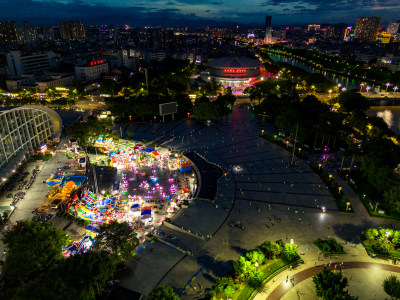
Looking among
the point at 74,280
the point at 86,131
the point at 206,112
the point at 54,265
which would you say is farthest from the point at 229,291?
the point at 206,112

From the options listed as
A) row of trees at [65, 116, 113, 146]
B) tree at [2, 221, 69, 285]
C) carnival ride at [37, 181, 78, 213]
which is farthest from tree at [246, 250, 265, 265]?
row of trees at [65, 116, 113, 146]

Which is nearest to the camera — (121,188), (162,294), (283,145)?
(162,294)

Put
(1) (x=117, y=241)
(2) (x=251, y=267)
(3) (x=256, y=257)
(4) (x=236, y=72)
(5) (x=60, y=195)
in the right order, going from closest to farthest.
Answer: (2) (x=251, y=267) < (3) (x=256, y=257) < (1) (x=117, y=241) < (5) (x=60, y=195) < (4) (x=236, y=72)

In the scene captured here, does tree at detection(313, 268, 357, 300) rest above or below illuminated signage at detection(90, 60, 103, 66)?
below

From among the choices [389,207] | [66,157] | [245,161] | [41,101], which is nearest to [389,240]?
[389,207]

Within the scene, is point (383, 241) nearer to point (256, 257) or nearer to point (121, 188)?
point (256, 257)

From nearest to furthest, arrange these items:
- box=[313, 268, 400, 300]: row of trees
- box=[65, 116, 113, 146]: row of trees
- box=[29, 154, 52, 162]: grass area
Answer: box=[313, 268, 400, 300]: row of trees → box=[29, 154, 52, 162]: grass area → box=[65, 116, 113, 146]: row of trees

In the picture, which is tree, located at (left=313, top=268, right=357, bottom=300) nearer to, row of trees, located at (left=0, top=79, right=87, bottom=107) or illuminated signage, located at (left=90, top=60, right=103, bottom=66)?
row of trees, located at (left=0, top=79, right=87, bottom=107)
